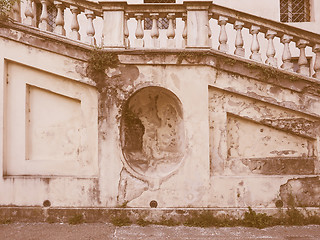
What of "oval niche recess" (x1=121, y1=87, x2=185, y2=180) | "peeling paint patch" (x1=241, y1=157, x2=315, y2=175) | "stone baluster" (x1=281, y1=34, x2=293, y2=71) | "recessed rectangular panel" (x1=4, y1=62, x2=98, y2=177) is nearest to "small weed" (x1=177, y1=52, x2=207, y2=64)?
"oval niche recess" (x1=121, y1=87, x2=185, y2=180)

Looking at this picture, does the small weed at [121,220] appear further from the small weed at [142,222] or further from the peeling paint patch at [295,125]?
the peeling paint patch at [295,125]

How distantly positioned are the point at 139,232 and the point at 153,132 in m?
1.78

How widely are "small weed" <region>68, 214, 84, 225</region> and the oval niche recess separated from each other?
1.20m

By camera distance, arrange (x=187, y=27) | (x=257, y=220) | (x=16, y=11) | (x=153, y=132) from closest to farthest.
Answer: (x=257, y=220)
(x=187, y=27)
(x=16, y=11)
(x=153, y=132)

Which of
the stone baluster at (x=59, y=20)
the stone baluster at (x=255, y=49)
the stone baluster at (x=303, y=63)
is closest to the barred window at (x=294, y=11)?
the stone baluster at (x=303, y=63)

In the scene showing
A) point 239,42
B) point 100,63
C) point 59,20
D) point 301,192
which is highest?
point 59,20

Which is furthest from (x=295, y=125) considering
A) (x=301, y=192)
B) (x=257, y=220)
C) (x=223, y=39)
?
(x=223, y=39)

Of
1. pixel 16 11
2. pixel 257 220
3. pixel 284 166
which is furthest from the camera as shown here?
pixel 16 11

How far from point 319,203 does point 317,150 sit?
878 mm

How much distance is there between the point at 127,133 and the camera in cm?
504

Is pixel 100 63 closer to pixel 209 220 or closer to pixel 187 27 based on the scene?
pixel 187 27

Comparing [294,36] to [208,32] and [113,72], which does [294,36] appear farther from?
[113,72]

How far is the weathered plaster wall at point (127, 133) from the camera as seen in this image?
185 inches

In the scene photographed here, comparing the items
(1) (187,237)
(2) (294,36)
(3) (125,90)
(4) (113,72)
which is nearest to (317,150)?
(2) (294,36)
